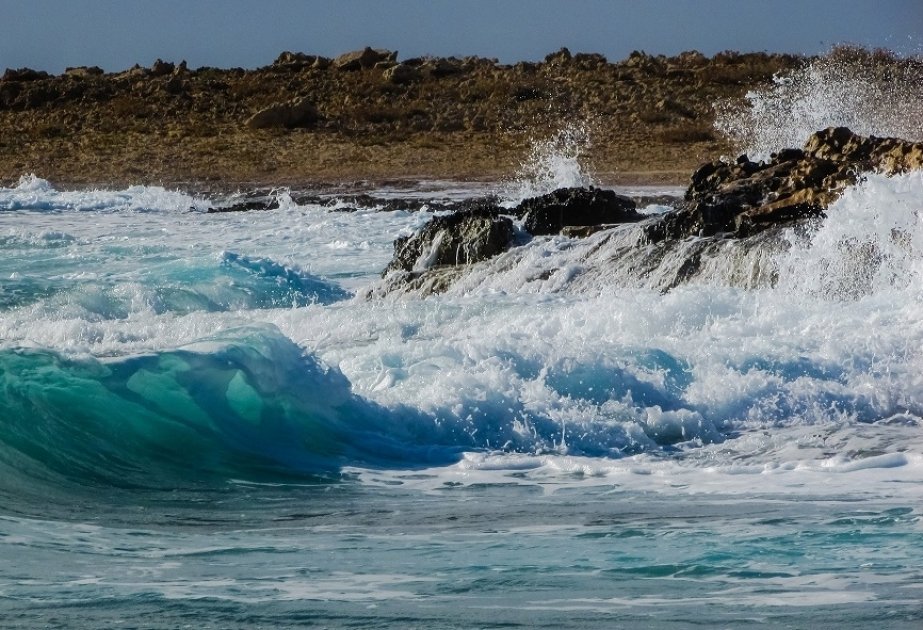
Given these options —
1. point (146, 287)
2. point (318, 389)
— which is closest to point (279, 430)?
point (318, 389)

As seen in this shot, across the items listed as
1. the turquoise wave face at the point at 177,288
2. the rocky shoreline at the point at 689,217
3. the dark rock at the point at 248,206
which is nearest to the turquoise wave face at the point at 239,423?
the rocky shoreline at the point at 689,217

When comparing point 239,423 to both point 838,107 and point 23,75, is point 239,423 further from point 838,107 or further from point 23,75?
point 23,75

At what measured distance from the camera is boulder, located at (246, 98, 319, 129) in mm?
37969

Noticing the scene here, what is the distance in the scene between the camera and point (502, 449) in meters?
8.98

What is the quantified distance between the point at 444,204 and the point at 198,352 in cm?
→ 1580

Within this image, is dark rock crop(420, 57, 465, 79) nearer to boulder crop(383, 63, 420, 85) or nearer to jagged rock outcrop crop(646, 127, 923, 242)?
boulder crop(383, 63, 420, 85)

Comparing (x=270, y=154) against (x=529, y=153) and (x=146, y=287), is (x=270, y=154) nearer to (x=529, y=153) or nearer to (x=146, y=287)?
(x=529, y=153)

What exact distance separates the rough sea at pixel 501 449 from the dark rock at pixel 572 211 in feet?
1.71

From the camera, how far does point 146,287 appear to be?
1698cm

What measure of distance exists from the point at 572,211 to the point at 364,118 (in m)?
23.5

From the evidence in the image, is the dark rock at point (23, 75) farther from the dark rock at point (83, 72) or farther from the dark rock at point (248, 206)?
the dark rock at point (248, 206)

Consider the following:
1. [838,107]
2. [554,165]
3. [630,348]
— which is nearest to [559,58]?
[554,165]

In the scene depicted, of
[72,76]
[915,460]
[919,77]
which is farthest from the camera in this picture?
[72,76]

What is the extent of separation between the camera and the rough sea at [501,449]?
18.7 ft
